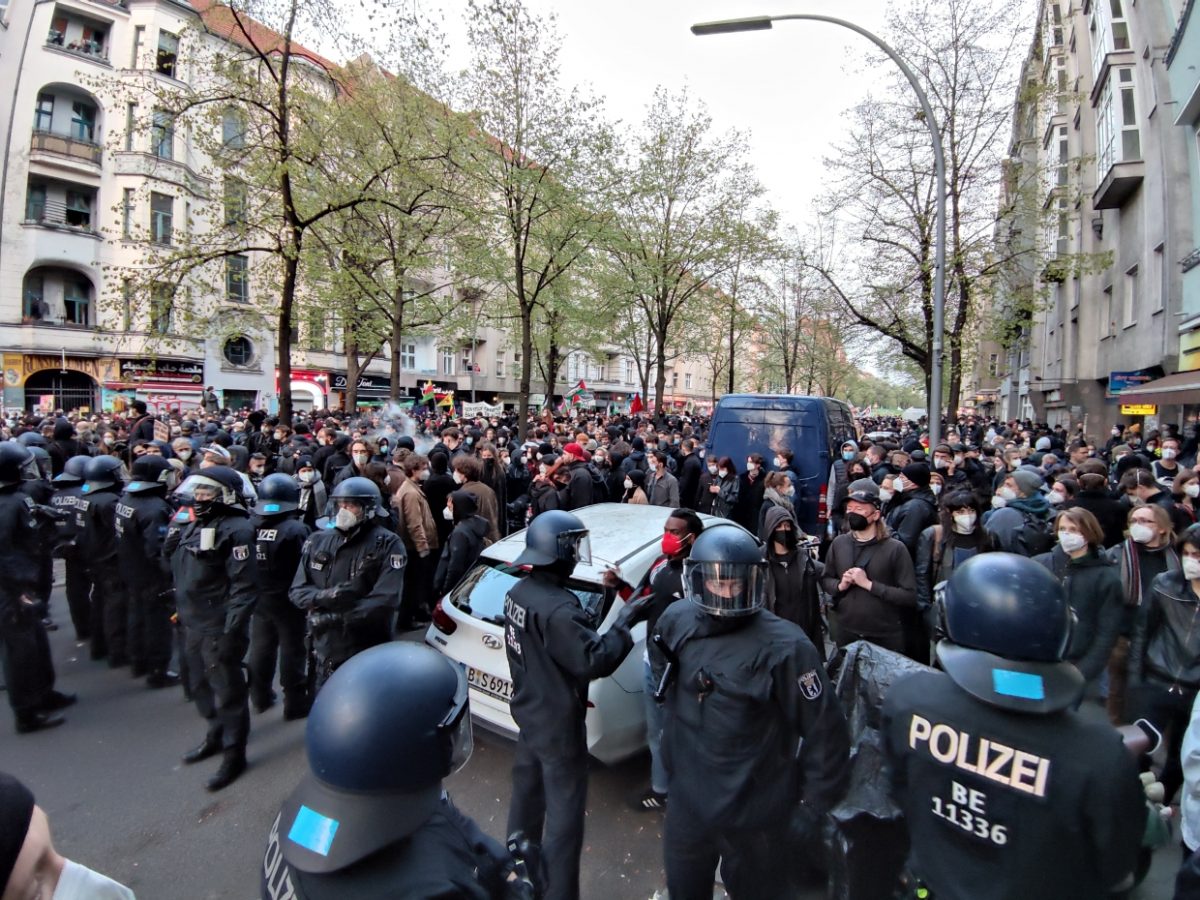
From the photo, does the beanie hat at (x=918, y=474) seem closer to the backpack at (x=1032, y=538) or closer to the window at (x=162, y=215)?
the backpack at (x=1032, y=538)

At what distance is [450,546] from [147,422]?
8.47m

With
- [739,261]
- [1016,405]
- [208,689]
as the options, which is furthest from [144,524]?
[1016,405]

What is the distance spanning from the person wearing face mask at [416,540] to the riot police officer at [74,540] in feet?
8.49

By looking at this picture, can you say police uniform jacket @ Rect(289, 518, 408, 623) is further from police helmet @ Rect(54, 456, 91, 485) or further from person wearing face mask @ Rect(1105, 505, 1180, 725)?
person wearing face mask @ Rect(1105, 505, 1180, 725)

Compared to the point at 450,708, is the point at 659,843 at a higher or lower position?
Result: lower

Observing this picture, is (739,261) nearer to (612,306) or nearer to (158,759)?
(612,306)

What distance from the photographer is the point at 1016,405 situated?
1614 inches

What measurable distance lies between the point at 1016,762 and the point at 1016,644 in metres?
0.29

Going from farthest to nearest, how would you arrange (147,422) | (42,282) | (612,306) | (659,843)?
(42,282), (612,306), (147,422), (659,843)

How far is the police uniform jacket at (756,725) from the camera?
228 cm

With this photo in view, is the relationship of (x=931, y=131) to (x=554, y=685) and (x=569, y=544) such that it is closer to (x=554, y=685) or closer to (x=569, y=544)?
(x=569, y=544)

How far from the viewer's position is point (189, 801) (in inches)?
147

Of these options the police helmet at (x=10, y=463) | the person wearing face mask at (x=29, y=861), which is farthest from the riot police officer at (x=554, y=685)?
the police helmet at (x=10, y=463)

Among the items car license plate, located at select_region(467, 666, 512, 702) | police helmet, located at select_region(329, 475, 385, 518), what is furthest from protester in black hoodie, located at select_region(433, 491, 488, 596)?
car license plate, located at select_region(467, 666, 512, 702)
